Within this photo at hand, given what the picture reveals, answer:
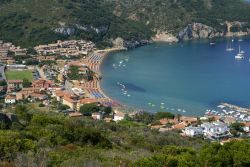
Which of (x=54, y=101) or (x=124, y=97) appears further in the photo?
(x=124, y=97)

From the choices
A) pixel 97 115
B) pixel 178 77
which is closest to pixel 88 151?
pixel 97 115

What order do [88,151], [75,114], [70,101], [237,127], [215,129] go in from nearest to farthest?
[88,151], [215,129], [237,127], [75,114], [70,101]

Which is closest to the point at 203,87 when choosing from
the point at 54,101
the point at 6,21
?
the point at 54,101

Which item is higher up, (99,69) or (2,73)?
(2,73)

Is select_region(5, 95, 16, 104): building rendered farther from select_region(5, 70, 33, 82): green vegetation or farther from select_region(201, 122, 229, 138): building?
select_region(201, 122, 229, 138): building

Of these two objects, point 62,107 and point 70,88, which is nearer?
point 62,107

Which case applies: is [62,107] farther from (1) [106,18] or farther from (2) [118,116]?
(1) [106,18]

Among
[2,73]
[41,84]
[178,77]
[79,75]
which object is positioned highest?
[2,73]

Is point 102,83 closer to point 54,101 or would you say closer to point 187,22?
point 54,101
